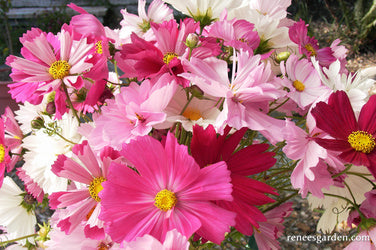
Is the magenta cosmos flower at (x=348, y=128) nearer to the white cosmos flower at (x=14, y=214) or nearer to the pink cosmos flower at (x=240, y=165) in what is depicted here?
the pink cosmos flower at (x=240, y=165)

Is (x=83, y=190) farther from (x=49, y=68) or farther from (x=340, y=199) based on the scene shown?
(x=340, y=199)

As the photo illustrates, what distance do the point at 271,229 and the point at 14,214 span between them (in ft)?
1.12

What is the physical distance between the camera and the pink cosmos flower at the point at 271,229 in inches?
18.2

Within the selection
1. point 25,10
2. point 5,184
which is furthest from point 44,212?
point 25,10

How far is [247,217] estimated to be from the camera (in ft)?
0.99

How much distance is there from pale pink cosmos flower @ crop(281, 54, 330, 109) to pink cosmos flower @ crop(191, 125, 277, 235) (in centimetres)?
7

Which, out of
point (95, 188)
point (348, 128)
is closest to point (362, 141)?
Result: point (348, 128)

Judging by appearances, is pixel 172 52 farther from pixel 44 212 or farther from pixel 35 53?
pixel 44 212

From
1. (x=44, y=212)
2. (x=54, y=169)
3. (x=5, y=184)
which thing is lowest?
(x=44, y=212)

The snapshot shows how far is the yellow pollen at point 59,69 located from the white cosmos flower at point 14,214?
204 mm

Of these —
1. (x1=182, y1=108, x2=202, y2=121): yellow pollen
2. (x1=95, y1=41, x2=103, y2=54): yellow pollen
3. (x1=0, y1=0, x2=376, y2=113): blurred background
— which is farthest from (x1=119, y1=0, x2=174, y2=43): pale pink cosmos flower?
(x1=0, y1=0, x2=376, y2=113): blurred background

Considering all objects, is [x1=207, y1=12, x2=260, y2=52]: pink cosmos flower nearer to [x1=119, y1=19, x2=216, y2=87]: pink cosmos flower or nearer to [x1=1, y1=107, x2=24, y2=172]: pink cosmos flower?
[x1=119, y1=19, x2=216, y2=87]: pink cosmos flower

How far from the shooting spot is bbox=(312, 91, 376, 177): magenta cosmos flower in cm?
30

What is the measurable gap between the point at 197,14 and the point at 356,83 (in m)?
0.19
